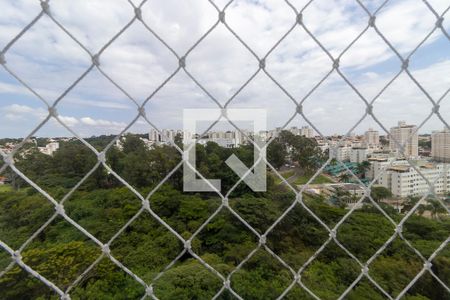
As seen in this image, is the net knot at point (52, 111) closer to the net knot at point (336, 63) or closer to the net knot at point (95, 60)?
the net knot at point (95, 60)

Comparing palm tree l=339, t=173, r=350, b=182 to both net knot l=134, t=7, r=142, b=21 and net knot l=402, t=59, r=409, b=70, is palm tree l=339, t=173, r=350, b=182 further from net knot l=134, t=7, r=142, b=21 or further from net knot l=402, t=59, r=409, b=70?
net knot l=134, t=7, r=142, b=21

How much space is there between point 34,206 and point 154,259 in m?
2.97

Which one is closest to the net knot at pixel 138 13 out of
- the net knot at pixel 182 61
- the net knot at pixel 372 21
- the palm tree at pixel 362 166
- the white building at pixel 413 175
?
the net knot at pixel 182 61

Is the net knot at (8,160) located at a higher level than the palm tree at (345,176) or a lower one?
higher

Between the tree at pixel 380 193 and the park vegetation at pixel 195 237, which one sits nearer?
the park vegetation at pixel 195 237

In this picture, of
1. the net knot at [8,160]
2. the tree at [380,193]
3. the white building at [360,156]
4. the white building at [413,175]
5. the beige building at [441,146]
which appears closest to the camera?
the net knot at [8,160]

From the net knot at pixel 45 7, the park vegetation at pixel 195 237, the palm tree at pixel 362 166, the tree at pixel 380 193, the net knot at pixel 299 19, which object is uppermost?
the net knot at pixel 299 19

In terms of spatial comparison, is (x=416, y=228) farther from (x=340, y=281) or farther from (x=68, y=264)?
(x=68, y=264)

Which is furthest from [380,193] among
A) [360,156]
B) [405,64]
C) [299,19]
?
[299,19]

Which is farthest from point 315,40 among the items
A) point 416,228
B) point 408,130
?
point 416,228

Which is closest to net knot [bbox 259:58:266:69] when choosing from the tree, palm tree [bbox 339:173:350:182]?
palm tree [bbox 339:173:350:182]

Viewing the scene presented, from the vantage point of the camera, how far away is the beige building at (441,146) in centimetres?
102

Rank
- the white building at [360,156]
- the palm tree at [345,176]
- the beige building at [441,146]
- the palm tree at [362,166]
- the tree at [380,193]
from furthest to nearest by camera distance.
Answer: the tree at [380,193], the white building at [360,156], the palm tree at [362,166], the palm tree at [345,176], the beige building at [441,146]

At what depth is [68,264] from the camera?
3.11 meters
